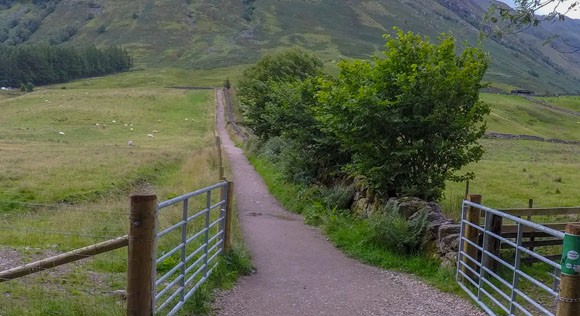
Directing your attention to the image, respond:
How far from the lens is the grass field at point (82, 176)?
783cm

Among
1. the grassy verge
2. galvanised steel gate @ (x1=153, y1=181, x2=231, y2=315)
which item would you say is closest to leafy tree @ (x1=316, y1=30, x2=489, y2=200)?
the grassy verge

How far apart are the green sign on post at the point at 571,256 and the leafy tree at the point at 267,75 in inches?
1100

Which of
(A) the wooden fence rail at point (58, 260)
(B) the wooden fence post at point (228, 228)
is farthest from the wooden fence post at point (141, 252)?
(B) the wooden fence post at point (228, 228)

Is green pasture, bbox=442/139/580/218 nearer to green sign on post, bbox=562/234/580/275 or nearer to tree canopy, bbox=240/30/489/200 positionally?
tree canopy, bbox=240/30/489/200

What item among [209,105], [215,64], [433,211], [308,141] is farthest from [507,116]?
[215,64]

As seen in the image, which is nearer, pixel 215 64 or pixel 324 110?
pixel 324 110

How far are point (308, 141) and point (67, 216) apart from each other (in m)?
8.78

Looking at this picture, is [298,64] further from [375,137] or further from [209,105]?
[209,105]

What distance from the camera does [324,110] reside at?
1520 cm

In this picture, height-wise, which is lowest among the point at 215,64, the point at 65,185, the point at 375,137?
the point at 65,185

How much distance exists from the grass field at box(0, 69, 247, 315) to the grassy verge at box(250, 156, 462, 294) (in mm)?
3725

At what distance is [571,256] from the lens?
5.14 meters

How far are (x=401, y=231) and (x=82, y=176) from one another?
A: 1811 cm

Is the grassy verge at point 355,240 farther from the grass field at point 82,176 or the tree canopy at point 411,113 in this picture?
the grass field at point 82,176
